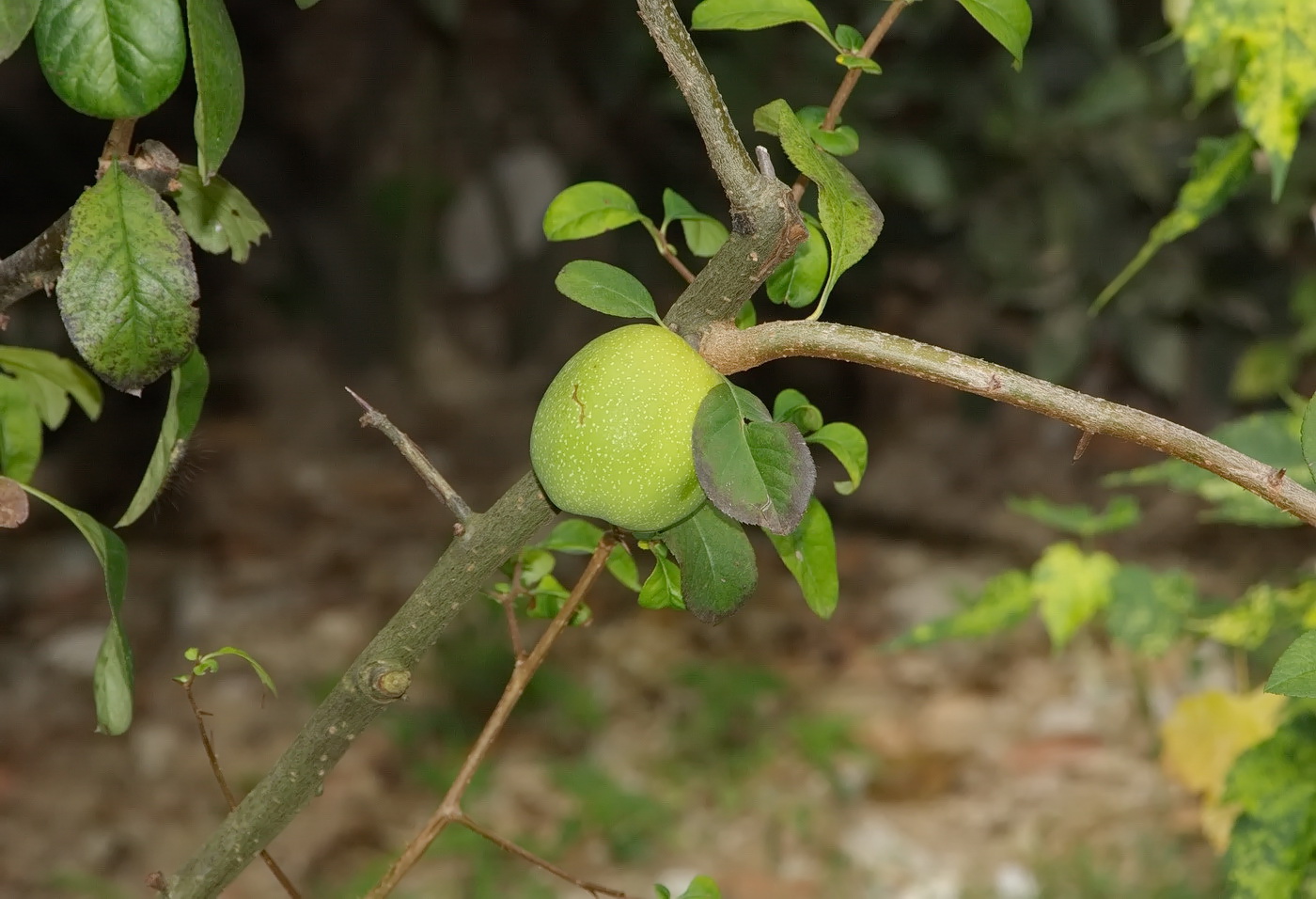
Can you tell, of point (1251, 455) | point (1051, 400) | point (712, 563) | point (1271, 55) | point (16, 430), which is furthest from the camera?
point (1251, 455)

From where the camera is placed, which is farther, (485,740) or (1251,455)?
(1251,455)

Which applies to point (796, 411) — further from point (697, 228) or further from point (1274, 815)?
point (1274, 815)

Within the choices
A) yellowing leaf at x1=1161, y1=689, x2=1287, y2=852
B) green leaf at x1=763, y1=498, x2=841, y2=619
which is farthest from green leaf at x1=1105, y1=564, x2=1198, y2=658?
green leaf at x1=763, y1=498, x2=841, y2=619

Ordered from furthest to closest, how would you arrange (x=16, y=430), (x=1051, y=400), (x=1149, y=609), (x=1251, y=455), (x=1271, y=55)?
(x=1149, y=609)
(x=1251, y=455)
(x=1271, y=55)
(x=16, y=430)
(x=1051, y=400)

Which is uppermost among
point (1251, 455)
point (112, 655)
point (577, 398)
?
point (1251, 455)

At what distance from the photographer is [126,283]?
58 cm

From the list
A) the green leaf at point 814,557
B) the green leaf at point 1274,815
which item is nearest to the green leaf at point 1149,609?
the green leaf at point 1274,815

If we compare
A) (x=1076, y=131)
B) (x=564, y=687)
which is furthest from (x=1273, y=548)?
(x=564, y=687)

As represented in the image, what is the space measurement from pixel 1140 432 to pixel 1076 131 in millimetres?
1614

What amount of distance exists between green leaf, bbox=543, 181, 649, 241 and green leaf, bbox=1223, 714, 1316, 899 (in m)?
0.57

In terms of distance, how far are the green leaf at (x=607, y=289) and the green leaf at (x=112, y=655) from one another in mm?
248

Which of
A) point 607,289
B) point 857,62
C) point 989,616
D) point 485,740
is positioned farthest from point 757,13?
point 989,616

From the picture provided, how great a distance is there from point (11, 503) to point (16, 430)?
14 cm

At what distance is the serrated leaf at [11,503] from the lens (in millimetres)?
597
